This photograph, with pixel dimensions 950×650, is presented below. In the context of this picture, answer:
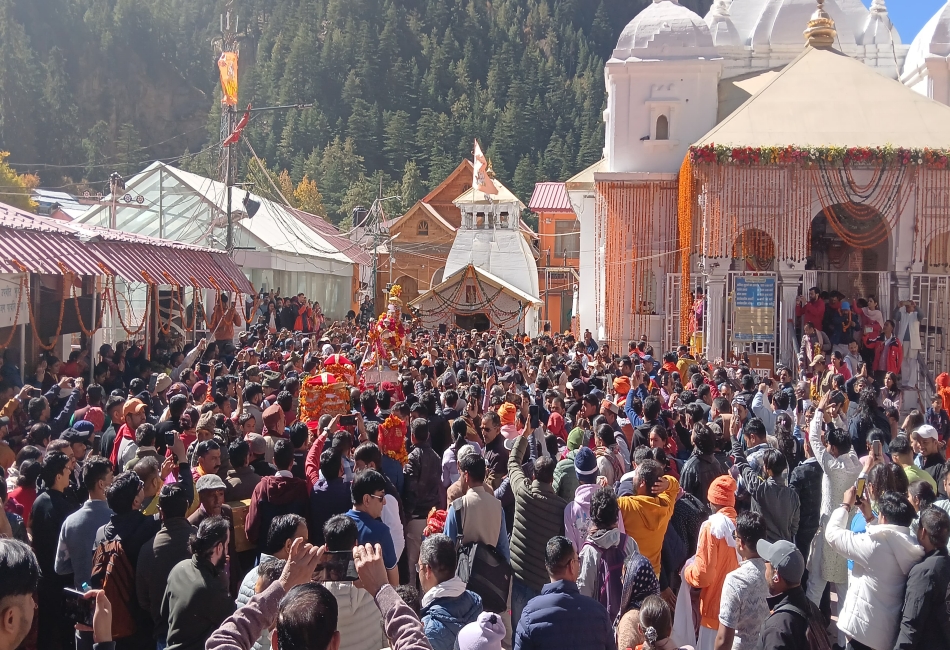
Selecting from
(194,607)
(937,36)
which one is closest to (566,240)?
(937,36)

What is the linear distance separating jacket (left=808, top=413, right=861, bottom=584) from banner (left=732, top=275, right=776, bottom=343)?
1261 cm

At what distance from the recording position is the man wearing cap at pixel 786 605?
4.16 m

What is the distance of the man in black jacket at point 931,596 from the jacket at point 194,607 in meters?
3.34

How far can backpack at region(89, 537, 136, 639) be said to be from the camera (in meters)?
4.87

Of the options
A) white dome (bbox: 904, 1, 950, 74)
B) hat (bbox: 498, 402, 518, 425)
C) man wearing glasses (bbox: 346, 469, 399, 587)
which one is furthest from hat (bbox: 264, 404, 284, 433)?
white dome (bbox: 904, 1, 950, 74)

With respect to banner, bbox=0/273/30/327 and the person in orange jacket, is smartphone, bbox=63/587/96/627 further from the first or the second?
banner, bbox=0/273/30/327

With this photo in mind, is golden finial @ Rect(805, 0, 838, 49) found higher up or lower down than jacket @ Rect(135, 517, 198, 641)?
higher up

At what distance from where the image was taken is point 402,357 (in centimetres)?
1477

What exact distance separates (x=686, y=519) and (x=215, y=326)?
1506cm

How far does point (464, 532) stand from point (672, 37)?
21.1 meters

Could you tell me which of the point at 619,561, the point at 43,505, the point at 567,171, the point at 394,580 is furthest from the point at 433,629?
the point at 567,171

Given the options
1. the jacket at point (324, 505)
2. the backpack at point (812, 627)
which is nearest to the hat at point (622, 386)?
the jacket at point (324, 505)

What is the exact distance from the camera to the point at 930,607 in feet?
15.7

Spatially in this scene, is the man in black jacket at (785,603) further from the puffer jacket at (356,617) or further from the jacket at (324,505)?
the jacket at (324,505)
